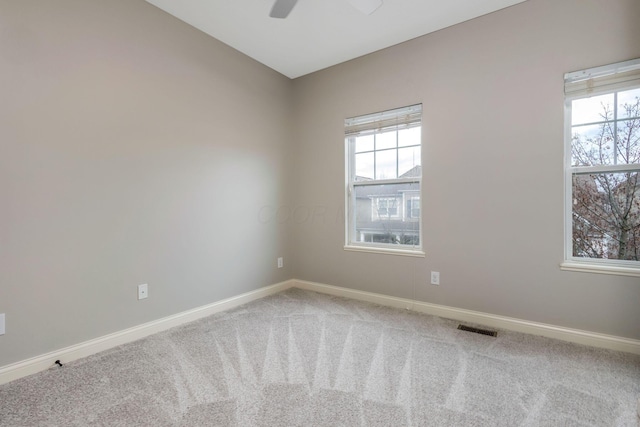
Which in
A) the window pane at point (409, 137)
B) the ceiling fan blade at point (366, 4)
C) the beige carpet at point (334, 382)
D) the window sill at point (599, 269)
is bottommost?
the beige carpet at point (334, 382)

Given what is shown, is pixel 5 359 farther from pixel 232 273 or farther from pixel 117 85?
pixel 117 85

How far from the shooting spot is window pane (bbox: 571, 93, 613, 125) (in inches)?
85.7

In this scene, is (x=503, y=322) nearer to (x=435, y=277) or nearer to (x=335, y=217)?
(x=435, y=277)

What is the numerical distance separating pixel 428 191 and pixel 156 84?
8.35 feet

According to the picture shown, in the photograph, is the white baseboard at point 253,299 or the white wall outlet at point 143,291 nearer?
the white baseboard at point 253,299

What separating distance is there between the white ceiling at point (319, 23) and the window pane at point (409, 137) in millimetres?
861

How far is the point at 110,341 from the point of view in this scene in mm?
2143

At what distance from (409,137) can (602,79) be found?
1434 mm

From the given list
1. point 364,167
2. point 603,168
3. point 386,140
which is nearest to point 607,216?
point 603,168

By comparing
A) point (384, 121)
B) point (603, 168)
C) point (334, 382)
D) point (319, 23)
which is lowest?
point (334, 382)

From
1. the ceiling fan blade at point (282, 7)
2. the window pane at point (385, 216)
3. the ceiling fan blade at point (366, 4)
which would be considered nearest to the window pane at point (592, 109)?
the window pane at point (385, 216)

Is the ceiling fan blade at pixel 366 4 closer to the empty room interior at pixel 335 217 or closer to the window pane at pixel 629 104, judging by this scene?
the empty room interior at pixel 335 217

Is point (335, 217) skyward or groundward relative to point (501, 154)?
groundward

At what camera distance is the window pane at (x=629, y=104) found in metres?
2.09
